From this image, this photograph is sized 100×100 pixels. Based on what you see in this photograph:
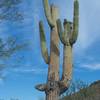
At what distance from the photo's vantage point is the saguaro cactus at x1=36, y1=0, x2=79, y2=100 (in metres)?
15.4

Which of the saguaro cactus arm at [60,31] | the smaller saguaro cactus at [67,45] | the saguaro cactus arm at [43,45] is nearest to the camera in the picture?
the saguaro cactus arm at [60,31]

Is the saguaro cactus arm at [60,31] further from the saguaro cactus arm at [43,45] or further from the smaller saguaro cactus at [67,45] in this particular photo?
the saguaro cactus arm at [43,45]

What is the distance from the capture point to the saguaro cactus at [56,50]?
15.4 m

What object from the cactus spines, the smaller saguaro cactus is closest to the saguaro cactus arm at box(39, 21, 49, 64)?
the cactus spines

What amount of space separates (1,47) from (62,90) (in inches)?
238

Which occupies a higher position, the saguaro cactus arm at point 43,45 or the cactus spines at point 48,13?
the cactus spines at point 48,13

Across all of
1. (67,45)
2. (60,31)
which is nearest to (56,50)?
(67,45)

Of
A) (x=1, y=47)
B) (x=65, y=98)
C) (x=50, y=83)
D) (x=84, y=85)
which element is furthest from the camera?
(x=84, y=85)

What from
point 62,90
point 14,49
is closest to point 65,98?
point 14,49

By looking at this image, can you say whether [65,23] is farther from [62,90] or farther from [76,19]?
[62,90]

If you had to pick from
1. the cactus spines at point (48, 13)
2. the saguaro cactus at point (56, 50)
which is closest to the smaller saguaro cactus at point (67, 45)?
the saguaro cactus at point (56, 50)

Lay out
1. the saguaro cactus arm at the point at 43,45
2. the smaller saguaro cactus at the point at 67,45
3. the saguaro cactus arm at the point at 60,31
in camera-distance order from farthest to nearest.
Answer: the saguaro cactus arm at the point at 43,45
the smaller saguaro cactus at the point at 67,45
the saguaro cactus arm at the point at 60,31

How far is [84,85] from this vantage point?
105 feet

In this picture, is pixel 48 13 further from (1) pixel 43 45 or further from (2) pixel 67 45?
(2) pixel 67 45
